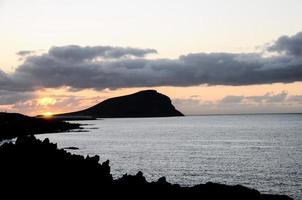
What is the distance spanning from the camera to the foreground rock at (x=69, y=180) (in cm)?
4212

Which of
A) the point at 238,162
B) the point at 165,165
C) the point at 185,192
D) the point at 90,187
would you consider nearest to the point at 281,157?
the point at 238,162

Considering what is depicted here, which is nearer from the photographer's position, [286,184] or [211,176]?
[286,184]

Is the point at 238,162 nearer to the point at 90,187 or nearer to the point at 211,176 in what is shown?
the point at 211,176

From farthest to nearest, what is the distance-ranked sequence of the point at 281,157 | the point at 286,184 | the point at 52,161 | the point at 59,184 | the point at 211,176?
1. the point at 281,157
2. the point at 211,176
3. the point at 286,184
4. the point at 52,161
5. the point at 59,184

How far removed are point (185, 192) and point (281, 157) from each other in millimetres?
65788

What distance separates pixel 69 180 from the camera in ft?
144

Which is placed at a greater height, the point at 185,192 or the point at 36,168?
the point at 36,168

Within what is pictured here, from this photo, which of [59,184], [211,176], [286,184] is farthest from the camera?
[211,176]

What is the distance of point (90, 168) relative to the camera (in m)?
47.9

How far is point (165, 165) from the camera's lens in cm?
9438

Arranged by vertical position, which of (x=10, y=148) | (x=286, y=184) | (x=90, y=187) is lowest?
(x=286, y=184)

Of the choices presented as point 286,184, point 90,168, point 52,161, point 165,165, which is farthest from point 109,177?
point 165,165

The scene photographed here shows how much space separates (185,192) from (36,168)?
16.3 meters

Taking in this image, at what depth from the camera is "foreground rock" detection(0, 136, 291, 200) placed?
42.1 m
